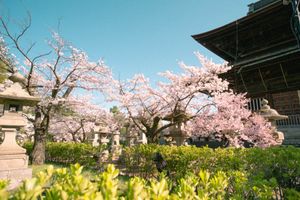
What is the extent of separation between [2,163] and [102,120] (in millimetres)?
11009

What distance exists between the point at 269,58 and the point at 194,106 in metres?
Answer: 6.09

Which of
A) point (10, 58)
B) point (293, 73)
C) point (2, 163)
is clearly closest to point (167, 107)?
point (2, 163)

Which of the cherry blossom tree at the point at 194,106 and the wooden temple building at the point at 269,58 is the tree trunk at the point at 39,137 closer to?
the cherry blossom tree at the point at 194,106

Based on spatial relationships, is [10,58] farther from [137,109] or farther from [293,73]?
[293,73]

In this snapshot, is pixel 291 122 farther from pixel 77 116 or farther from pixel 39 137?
pixel 77 116

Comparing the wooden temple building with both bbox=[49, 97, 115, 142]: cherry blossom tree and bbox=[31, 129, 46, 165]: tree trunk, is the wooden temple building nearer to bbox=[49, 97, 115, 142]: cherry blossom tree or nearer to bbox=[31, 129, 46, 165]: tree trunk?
bbox=[49, 97, 115, 142]: cherry blossom tree

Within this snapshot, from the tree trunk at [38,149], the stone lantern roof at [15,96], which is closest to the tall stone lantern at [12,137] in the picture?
the stone lantern roof at [15,96]

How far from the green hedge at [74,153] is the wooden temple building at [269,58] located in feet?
34.0

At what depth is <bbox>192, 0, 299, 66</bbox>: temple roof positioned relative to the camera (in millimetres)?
12086

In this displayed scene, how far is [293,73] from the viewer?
12172 mm

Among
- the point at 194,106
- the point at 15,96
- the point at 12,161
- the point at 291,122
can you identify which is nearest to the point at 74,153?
the point at 12,161

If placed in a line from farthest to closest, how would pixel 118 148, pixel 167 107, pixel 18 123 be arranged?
pixel 118 148
pixel 167 107
pixel 18 123

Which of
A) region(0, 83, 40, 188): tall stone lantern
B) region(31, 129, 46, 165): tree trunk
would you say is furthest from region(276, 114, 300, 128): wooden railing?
region(31, 129, 46, 165): tree trunk

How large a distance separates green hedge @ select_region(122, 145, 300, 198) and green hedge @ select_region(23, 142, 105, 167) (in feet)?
9.41
